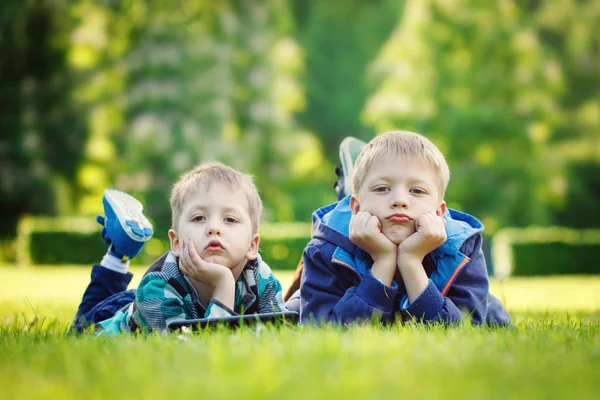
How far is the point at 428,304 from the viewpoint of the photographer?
368 centimetres

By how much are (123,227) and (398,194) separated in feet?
6.80

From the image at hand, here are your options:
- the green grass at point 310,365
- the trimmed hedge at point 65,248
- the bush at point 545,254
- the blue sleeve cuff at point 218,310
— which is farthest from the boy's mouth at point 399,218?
the trimmed hedge at point 65,248

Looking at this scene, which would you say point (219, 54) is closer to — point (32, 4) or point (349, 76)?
point (32, 4)

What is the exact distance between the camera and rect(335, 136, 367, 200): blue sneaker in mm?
5323

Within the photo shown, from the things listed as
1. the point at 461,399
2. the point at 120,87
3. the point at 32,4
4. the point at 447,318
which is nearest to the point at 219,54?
the point at 120,87

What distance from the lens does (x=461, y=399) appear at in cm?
194

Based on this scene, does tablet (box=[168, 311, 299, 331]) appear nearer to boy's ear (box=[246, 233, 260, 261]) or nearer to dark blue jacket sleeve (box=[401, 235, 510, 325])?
boy's ear (box=[246, 233, 260, 261])

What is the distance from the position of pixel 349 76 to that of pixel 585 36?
10.4 m

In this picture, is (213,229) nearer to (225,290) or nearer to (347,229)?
(225,290)

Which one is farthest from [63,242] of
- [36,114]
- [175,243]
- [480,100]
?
[175,243]

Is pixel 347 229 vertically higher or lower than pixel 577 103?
lower

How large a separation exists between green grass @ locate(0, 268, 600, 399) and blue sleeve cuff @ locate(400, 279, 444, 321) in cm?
29

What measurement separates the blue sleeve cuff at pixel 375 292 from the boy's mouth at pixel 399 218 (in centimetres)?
29

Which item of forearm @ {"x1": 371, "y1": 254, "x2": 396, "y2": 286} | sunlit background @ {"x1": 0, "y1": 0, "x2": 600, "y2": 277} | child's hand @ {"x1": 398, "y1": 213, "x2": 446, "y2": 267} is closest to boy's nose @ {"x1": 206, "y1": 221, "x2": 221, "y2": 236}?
forearm @ {"x1": 371, "y1": 254, "x2": 396, "y2": 286}
